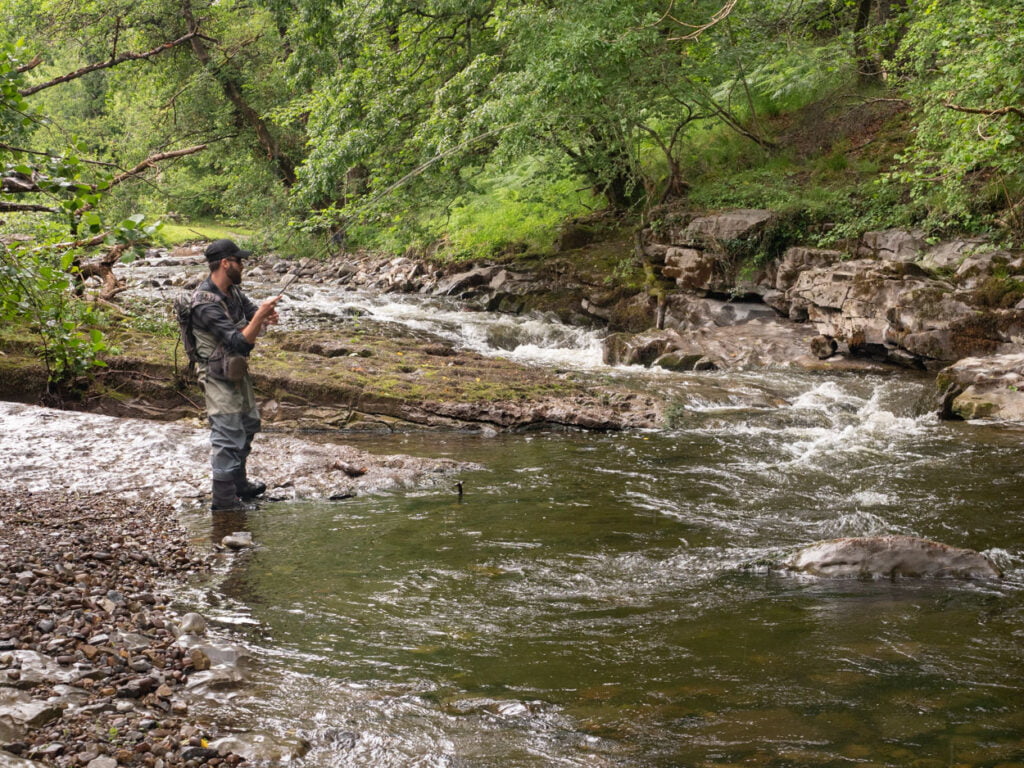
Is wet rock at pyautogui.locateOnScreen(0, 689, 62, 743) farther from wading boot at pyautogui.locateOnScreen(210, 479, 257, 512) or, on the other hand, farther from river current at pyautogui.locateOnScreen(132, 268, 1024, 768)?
wading boot at pyautogui.locateOnScreen(210, 479, 257, 512)

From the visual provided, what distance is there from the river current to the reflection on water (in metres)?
0.02

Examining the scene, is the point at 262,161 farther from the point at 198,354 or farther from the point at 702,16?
the point at 198,354

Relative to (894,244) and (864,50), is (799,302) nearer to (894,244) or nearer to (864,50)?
(894,244)

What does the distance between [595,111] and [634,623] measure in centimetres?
1278

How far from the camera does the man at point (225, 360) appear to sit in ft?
20.9

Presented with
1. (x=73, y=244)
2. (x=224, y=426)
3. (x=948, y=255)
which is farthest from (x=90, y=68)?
(x=948, y=255)

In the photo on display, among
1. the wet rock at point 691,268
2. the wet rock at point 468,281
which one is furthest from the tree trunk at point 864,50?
the wet rock at point 468,281

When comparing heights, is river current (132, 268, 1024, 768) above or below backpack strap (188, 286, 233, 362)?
below

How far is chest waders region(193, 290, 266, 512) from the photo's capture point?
6496mm

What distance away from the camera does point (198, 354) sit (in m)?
6.50

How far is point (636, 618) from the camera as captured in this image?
4.54 meters

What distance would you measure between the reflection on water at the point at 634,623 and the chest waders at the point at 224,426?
0.41m

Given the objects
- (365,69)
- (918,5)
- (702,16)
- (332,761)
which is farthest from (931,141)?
(332,761)

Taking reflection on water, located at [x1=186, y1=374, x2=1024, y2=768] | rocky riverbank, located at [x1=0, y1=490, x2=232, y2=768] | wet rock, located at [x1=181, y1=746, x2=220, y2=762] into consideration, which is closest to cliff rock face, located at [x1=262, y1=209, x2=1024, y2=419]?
reflection on water, located at [x1=186, y1=374, x2=1024, y2=768]
